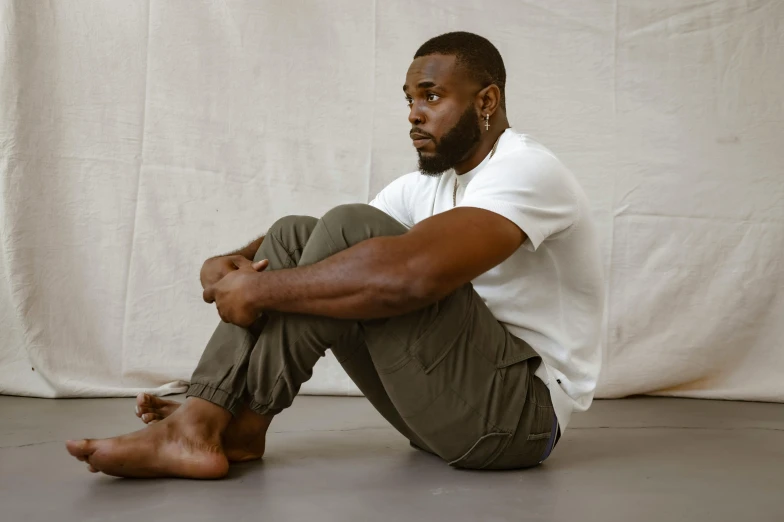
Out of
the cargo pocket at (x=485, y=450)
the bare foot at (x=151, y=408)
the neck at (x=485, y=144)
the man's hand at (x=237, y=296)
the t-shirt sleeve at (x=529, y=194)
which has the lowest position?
the cargo pocket at (x=485, y=450)

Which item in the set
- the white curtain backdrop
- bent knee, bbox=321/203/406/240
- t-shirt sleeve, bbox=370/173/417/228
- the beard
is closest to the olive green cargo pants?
bent knee, bbox=321/203/406/240

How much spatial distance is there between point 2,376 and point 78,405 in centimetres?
33

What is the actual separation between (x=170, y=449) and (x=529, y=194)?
872 mm

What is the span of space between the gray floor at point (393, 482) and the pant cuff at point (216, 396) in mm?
153

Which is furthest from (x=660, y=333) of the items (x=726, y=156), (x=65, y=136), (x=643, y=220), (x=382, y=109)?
(x=65, y=136)

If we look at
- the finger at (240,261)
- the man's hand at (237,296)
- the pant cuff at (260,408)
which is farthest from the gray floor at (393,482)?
the finger at (240,261)

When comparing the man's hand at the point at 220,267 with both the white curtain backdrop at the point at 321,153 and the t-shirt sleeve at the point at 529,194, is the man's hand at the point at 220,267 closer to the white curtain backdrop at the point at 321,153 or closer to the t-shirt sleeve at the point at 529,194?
the t-shirt sleeve at the point at 529,194

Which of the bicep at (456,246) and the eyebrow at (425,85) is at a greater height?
A: the eyebrow at (425,85)

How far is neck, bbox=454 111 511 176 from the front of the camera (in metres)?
2.05

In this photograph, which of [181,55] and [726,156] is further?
[726,156]

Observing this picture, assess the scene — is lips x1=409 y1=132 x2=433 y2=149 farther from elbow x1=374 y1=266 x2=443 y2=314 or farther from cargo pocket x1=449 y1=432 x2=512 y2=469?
cargo pocket x1=449 y1=432 x2=512 y2=469

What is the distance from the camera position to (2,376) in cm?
295

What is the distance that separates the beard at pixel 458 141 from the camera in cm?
202

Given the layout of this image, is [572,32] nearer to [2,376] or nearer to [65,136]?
[65,136]
